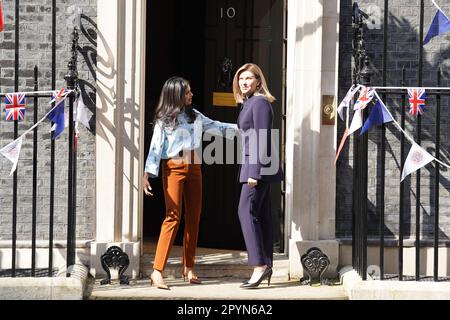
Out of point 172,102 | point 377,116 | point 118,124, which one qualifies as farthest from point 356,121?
point 118,124

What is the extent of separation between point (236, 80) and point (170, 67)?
7.72ft

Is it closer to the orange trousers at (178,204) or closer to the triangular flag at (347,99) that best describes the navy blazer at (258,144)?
the orange trousers at (178,204)

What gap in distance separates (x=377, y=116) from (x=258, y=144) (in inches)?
37.3

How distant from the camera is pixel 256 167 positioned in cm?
753

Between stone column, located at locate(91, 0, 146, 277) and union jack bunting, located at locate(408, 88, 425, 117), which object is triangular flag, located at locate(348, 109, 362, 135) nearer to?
union jack bunting, located at locate(408, 88, 425, 117)

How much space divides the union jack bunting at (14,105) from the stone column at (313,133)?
229 cm

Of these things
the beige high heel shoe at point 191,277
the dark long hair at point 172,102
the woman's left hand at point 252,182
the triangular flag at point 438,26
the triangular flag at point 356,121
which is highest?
the triangular flag at point 438,26

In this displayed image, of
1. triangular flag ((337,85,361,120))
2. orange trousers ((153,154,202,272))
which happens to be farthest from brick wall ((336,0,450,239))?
orange trousers ((153,154,202,272))

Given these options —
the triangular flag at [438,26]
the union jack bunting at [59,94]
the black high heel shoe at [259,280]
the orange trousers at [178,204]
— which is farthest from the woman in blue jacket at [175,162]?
the triangular flag at [438,26]

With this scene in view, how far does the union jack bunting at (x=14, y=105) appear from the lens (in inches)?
291

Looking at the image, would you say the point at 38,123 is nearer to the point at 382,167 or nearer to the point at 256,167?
the point at 256,167

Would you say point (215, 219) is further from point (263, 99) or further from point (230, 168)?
point (263, 99)

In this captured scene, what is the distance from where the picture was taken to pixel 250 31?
29.5ft

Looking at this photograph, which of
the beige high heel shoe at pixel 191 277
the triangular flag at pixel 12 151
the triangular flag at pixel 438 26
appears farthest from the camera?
the beige high heel shoe at pixel 191 277
